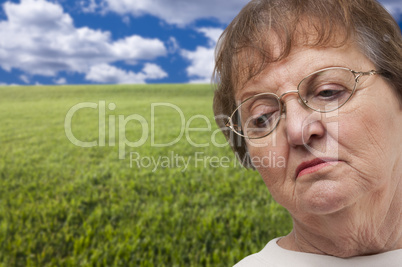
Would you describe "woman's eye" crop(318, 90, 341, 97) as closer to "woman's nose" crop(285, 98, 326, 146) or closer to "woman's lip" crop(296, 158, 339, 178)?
"woman's nose" crop(285, 98, 326, 146)

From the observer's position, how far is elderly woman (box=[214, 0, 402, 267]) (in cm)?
115

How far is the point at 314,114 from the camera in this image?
1.18 meters

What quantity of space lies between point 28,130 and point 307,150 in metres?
12.6

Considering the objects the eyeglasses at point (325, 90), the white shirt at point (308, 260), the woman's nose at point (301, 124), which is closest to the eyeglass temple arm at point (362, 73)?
the eyeglasses at point (325, 90)

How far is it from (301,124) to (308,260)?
1.75 feet

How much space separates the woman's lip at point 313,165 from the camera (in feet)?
3.76

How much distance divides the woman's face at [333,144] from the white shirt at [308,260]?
0.18 m

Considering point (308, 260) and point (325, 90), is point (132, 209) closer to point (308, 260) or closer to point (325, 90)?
point (308, 260)

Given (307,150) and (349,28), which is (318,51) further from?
(307,150)

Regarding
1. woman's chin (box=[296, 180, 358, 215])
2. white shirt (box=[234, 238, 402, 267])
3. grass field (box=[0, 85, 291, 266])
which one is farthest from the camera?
grass field (box=[0, 85, 291, 266])

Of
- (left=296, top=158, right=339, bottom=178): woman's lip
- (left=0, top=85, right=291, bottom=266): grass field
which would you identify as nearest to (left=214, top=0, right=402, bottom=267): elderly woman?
(left=296, top=158, right=339, bottom=178): woman's lip

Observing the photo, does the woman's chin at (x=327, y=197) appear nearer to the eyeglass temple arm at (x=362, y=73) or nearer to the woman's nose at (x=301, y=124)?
the woman's nose at (x=301, y=124)

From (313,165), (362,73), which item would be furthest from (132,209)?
(362,73)

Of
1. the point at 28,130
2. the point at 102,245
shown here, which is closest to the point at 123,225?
the point at 102,245
